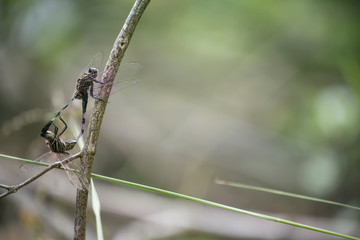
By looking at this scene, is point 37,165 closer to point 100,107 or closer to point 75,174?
point 75,174

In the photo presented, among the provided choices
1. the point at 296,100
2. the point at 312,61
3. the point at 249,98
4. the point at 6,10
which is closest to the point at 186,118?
the point at 249,98

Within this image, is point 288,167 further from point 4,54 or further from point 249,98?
point 4,54

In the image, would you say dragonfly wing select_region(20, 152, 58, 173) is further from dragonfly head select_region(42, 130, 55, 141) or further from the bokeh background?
the bokeh background

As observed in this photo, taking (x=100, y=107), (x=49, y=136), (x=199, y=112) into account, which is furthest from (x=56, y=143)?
(x=199, y=112)

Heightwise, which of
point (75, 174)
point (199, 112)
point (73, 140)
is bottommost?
point (75, 174)

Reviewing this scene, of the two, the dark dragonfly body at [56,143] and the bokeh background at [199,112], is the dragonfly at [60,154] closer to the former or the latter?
the dark dragonfly body at [56,143]

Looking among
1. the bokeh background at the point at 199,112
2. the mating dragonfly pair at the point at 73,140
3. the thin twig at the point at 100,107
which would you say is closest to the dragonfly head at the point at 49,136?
the mating dragonfly pair at the point at 73,140
